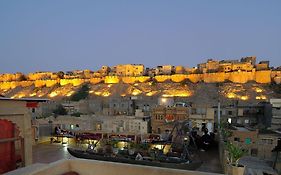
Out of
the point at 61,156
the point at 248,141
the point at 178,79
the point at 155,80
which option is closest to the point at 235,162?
the point at 61,156

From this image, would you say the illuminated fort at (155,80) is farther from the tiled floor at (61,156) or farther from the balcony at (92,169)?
the balcony at (92,169)

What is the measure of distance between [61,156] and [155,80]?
5900cm

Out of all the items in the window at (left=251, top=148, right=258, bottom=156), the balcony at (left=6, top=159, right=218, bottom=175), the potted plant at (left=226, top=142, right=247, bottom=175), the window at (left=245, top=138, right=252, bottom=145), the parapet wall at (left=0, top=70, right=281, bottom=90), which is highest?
the parapet wall at (left=0, top=70, right=281, bottom=90)

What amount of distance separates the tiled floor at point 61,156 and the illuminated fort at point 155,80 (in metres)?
42.6

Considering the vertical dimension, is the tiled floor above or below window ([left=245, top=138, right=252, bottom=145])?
above

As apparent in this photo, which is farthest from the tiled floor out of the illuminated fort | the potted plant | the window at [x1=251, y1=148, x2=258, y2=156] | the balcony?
the illuminated fort

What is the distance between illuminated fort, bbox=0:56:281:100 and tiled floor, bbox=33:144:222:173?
140ft

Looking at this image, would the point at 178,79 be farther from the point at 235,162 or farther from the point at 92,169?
the point at 92,169

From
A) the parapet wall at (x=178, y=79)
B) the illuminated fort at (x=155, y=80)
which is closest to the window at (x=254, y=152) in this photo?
the illuminated fort at (x=155, y=80)

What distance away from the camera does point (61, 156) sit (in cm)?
1348

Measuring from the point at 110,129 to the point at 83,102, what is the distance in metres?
17.3

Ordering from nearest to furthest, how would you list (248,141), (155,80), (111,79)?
(248,141) < (155,80) < (111,79)

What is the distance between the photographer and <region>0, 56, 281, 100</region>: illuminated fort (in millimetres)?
60188

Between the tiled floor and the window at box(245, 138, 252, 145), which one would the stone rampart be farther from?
the tiled floor
